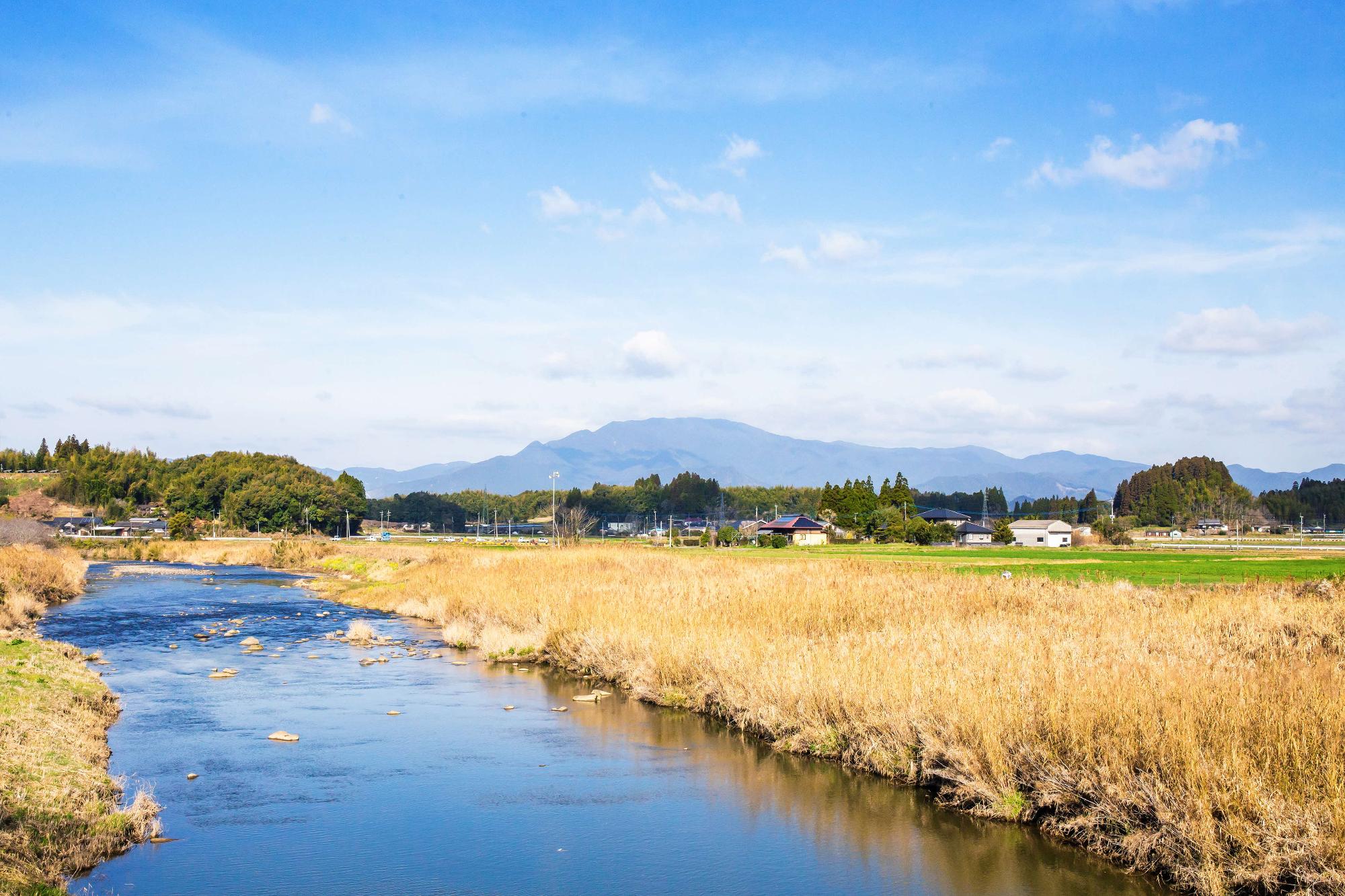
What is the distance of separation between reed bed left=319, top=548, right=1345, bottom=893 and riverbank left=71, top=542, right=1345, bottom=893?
44 mm

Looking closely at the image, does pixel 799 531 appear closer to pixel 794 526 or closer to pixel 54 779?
pixel 794 526

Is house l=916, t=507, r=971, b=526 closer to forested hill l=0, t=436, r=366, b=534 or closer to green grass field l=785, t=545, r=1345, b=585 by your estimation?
green grass field l=785, t=545, r=1345, b=585

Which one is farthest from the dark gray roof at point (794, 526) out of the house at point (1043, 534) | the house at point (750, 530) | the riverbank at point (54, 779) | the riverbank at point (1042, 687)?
the riverbank at point (54, 779)

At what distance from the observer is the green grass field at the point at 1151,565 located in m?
40.4

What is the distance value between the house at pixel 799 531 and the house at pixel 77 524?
93867 millimetres

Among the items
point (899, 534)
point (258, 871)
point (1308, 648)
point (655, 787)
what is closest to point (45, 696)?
point (258, 871)

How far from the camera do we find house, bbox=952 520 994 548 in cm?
12325

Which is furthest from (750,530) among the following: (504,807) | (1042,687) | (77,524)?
(1042,687)

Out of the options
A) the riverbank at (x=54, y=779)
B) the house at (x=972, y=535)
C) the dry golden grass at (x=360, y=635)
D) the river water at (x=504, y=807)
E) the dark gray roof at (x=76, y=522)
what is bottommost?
the river water at (x=504, y=807)

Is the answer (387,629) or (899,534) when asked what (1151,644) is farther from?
(899,534)

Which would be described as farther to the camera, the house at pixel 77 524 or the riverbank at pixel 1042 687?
the house at pixel 77 524

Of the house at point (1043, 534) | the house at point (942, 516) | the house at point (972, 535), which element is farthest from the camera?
the house at point (942, 516)

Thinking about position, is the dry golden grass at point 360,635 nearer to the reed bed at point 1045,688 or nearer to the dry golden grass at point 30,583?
the reed bed at point 1045,688

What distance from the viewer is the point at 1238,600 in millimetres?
25516
